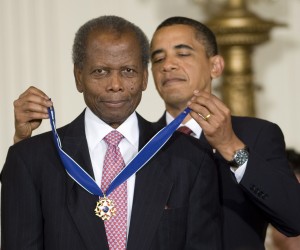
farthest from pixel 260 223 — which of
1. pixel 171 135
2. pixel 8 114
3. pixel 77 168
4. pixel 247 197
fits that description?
pixel 8 114

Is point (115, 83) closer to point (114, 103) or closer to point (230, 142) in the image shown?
point (114, 103)

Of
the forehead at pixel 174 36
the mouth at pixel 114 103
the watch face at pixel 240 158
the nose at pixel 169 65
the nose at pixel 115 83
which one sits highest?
the forehead at pixel 174 36

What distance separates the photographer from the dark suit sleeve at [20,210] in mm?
2711

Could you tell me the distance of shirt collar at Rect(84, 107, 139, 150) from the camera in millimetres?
2848

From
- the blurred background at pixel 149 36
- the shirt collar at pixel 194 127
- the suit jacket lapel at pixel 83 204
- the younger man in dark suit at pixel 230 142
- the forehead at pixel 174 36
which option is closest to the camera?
the suit jacket lapel at pixel 83 204

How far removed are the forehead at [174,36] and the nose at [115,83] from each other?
88 centimetres

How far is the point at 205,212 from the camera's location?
2.77 metres

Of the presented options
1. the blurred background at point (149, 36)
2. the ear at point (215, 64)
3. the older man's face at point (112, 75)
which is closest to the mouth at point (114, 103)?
the older man's face at point (112, 75)

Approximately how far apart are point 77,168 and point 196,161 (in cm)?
31

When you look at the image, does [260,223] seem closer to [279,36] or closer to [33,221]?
[33,221]

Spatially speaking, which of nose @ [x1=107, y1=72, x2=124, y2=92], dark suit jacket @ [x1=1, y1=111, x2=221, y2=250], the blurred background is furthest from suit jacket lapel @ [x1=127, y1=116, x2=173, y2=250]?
the blurred background

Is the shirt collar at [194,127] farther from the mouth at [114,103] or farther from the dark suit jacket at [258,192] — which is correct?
the mouth at [114,103]

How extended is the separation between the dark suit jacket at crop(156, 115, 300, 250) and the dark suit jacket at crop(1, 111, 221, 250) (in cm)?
25

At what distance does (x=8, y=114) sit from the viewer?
17.3 feet
